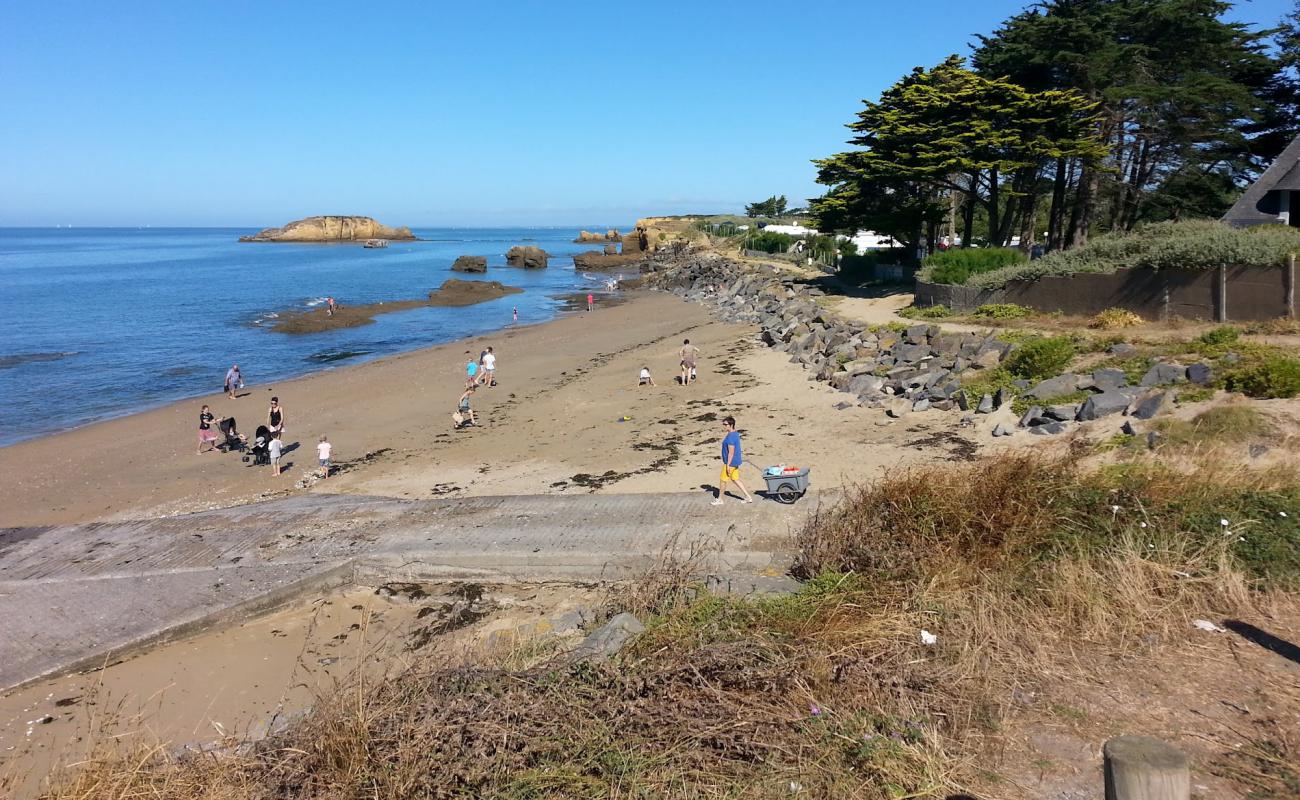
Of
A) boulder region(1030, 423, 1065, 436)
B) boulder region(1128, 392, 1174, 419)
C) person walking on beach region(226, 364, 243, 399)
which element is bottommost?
person walking on beach region(226, 364, 243, 399)

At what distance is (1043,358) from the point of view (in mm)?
15734

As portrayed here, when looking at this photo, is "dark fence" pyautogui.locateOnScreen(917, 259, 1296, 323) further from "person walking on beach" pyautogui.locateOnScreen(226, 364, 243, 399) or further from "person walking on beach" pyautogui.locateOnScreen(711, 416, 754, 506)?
"person walking on beach" pyautogui.locateOnScreen(226, 364, 243, 399)

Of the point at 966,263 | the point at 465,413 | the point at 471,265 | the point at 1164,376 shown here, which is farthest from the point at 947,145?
the point at 471,265

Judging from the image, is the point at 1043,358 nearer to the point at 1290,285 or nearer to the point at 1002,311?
the point at 1290,285

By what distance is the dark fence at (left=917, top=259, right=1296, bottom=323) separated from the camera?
16.4 m

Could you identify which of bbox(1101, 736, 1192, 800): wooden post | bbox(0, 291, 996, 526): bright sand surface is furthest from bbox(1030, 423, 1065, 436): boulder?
bbox(1101, 736, 1192, 800): wooden post

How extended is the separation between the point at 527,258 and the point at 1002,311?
225ft

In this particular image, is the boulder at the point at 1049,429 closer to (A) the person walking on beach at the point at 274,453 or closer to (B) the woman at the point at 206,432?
(A) the person walking on beach at the point at 274,453

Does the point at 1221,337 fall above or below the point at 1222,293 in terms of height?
below

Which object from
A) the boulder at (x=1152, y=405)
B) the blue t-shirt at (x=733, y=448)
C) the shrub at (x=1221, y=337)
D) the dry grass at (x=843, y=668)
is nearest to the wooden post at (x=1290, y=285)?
the shrub at (x=1221, y=337)

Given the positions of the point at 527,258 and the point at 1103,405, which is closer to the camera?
the point at 1103,405

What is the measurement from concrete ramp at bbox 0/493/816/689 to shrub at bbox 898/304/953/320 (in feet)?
52.9

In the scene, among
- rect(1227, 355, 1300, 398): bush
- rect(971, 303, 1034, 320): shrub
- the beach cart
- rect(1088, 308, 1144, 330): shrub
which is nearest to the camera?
the beach cart

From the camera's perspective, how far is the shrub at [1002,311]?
867 inches
